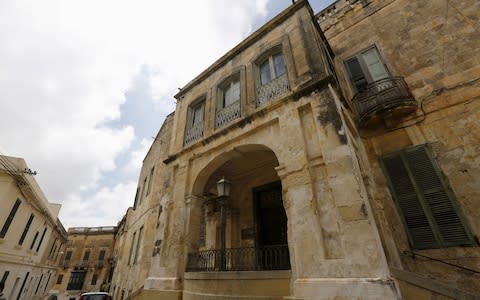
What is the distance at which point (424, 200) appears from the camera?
5207mm

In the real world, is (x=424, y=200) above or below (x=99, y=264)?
below

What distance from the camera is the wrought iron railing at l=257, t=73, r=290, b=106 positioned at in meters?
6.35

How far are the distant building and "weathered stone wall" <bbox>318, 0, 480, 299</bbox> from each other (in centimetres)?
3

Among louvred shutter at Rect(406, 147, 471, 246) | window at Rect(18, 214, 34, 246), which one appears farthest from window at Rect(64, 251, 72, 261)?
louvred shutter at Rect(406, 147, 471, 246)

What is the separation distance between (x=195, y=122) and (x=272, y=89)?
12.5 feet

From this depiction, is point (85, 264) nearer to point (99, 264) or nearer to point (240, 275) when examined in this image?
point (99, 264)

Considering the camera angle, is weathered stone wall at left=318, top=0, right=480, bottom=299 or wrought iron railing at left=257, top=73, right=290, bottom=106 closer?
weathered stone wall at left=318, top=0, right=480, bottom=299

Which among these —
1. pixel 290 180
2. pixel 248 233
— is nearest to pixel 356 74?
pixel 290 180

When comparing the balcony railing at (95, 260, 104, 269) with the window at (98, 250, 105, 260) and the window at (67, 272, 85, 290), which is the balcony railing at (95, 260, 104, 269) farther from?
the window at (67, 272, 85, 290)

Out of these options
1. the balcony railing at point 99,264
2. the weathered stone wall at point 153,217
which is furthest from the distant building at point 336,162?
the balcony railing at point 99,264

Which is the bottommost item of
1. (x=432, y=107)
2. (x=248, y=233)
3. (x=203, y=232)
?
(x=248, y=233)

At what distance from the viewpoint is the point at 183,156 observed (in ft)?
26.3

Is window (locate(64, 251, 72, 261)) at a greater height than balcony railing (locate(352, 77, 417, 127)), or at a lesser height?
lesser

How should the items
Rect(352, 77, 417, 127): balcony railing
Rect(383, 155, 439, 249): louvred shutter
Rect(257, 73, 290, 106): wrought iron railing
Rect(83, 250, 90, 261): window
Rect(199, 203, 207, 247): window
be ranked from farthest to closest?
Rect(83, 250, 90, 261): window, Rect(199, 203, 207, 247): window, Rect(257, 73, 290, 106): wrought iron railing, Rect(352, 77, 417, 127): balcony railing, Rect(383, 155, 439, 249): louvred shutter
